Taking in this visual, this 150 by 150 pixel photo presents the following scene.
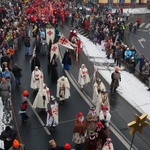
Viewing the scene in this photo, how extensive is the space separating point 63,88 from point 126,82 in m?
5.90

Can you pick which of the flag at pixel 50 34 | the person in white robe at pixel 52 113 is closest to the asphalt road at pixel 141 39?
the flag at pixel 50 34

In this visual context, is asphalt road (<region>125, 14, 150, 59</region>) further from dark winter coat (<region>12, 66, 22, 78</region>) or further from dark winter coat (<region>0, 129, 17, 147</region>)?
dark winter coat (<region>0, 129, 17, 147</region>)

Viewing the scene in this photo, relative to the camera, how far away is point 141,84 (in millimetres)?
19312

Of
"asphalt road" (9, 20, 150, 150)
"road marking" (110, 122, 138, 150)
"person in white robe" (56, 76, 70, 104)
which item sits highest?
"person in white robe" (56, 76, 70, 104)

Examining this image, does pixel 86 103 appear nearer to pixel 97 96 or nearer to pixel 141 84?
pixel 97 96

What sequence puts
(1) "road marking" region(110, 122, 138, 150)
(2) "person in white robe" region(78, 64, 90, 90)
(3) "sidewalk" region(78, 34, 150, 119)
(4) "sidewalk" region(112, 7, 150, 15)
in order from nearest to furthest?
(1) "road marking" region(110, 122, 138, 150) < (2) "person in white robe" region(78, 64, 90, 90) < (3) "sidewalk" region(78, 34, 150, 119) < (4) "sidewalk" region(112, 7, 150, 15)

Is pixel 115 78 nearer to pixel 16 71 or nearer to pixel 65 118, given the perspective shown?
pixel 65 118

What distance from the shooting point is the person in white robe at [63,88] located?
14734 mm

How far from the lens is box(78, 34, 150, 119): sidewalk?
54.7ft

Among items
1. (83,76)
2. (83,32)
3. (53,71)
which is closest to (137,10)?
(83,32)

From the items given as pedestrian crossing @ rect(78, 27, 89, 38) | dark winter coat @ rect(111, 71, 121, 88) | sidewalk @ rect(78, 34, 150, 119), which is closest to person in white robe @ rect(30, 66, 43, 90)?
dark winter coat @ rect(111, 71, 121, 88)

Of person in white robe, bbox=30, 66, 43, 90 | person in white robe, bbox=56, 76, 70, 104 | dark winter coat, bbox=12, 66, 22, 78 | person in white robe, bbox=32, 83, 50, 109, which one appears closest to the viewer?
person in white robe, bbox=32, 83, 50, 109

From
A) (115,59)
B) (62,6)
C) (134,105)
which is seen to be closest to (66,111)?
(134,105)

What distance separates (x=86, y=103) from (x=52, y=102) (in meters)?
3.37
